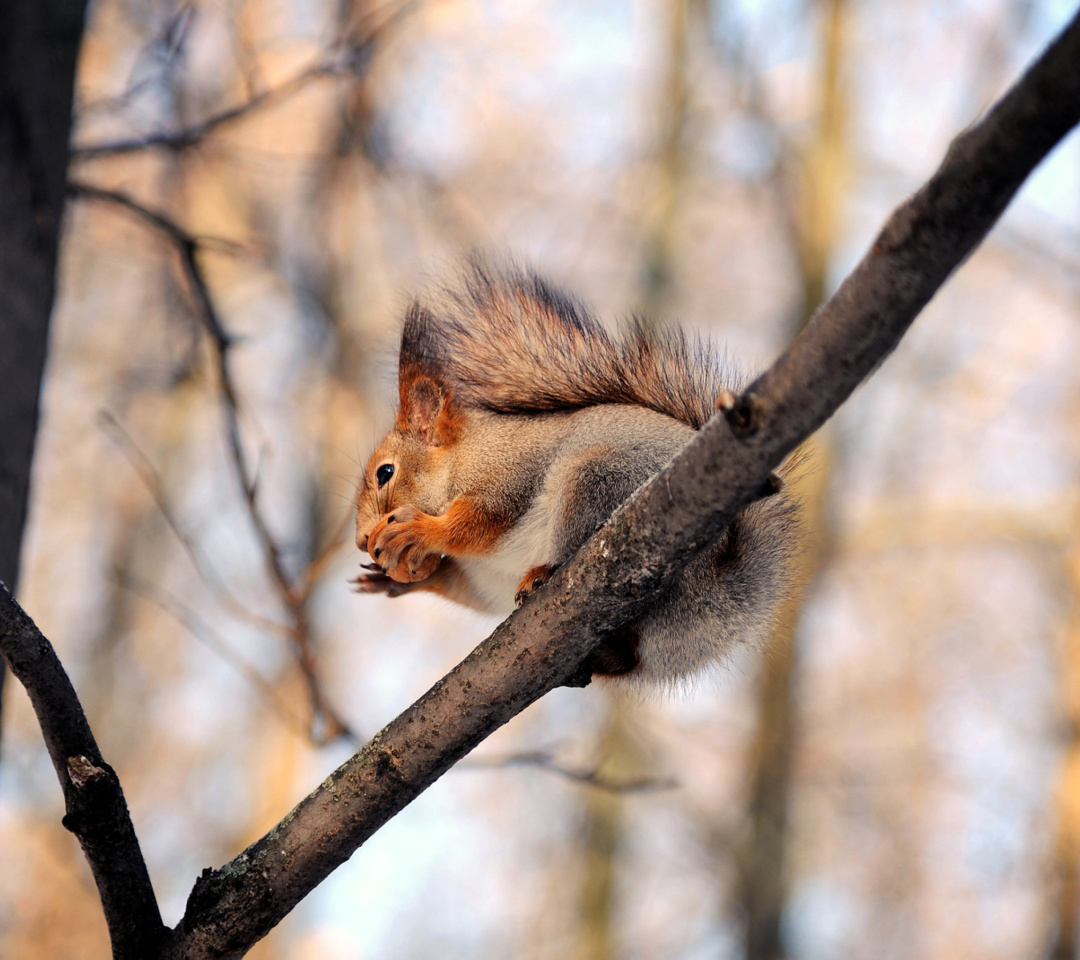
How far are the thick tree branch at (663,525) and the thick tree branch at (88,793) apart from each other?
6cm

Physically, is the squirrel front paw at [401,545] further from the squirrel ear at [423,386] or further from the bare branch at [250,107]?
the bare branch at [250,107]

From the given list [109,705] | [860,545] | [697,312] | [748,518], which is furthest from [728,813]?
[748,518]

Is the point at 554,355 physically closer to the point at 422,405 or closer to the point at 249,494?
the point at 422,405

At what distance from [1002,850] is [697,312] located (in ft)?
14.5

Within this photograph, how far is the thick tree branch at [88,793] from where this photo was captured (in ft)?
3.65

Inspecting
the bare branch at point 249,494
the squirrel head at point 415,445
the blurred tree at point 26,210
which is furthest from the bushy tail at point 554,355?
the blurred tree at point 26,210

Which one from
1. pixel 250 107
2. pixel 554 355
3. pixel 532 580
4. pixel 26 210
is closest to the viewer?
pixel 532 580

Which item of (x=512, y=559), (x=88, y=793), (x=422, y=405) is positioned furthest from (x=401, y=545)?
(x=88, y=793)

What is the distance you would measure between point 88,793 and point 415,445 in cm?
110

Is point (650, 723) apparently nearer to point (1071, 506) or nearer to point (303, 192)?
point (1071, 506)

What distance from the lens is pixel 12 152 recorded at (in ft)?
5.57

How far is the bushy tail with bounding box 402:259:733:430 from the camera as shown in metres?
1.84

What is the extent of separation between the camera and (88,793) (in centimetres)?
117

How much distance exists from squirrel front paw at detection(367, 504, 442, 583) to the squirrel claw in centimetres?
23
